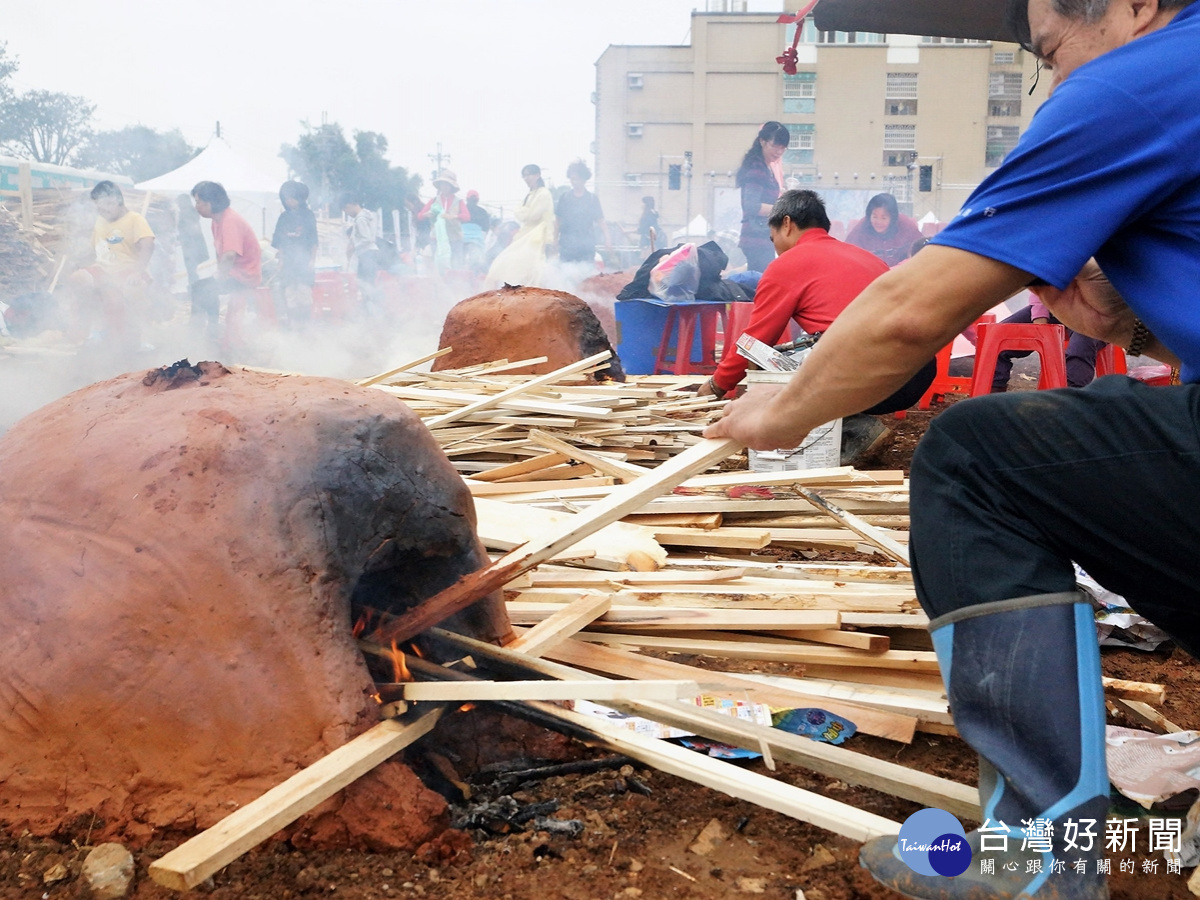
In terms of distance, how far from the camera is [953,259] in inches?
63.9

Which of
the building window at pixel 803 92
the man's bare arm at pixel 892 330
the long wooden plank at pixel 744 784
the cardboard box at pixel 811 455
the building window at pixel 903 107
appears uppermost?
the building window at pixel 803 92

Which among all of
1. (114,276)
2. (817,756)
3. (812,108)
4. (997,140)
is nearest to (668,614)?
(817,756)

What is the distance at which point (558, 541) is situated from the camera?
2320 millimetres

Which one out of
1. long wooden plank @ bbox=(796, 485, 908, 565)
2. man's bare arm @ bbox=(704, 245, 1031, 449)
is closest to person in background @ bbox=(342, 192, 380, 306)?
long wooden plank @ bbox=(796, 485, 908, 565)

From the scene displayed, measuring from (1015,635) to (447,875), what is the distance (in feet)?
4.13

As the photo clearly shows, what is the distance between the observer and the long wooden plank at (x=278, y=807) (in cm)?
165

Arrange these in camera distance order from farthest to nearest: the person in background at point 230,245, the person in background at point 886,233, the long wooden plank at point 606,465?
the person in background at point 886,233 → the person in background at point 230,245 → the long wooden plank at point 606,465

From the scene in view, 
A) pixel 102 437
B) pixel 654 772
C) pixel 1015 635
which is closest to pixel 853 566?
pixel 654 772

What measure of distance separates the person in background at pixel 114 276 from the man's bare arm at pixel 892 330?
39.3 feet

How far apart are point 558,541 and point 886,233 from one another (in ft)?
42.1

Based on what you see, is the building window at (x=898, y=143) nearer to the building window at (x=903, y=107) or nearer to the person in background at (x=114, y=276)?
the building window at (x=903, y=107)

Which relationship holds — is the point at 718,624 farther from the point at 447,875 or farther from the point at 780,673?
the point at 447,875

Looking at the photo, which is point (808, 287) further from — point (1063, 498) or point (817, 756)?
point (1063, 498)

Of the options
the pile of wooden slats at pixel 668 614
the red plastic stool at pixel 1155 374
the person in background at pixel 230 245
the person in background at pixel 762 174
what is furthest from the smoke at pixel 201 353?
the red plastic stool at pixel 1155 374
